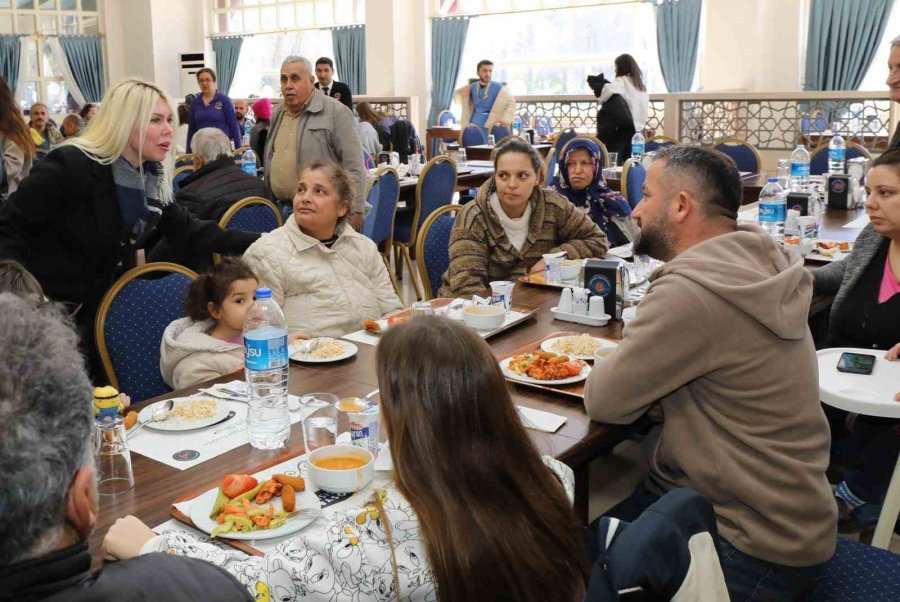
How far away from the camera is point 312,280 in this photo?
9.66 ft

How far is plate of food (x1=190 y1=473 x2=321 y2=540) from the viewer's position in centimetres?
143

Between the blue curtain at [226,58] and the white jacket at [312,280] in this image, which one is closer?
the white jacket at [312,280]

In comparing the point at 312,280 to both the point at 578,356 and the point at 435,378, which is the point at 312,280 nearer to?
Answer: the point at 578,356

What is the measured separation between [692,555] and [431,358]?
437 millimetres

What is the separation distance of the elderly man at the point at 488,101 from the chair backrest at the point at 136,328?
28.1 ft

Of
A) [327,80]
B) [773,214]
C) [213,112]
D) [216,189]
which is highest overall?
[327,80]

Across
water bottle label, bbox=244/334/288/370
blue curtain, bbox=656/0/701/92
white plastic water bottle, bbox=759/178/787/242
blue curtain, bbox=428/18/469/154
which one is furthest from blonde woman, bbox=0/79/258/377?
blue curtain, bbox=428/18/469/154

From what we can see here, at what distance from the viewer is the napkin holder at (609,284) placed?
268cm

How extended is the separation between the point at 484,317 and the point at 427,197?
3.53 meters

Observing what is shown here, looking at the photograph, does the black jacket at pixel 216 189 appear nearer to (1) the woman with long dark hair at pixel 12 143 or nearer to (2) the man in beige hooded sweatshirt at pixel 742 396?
(1) the woman with long dark hair at pixel 12 143

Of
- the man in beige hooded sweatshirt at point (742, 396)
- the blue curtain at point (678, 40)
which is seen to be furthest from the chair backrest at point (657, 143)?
the man in beige hooded sweatshirt at point (742, 396)

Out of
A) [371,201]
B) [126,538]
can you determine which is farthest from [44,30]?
[126,538]

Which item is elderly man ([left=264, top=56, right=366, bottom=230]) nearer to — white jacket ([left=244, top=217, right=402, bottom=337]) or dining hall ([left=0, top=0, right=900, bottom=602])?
dining hall ([left=0, top=0, right=900, bottom=602])

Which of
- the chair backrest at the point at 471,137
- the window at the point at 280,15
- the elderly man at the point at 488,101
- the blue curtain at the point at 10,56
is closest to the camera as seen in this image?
the chair backrest at the point at 471,137
